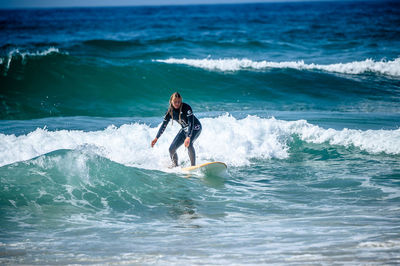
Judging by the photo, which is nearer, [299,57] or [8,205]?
[8,205]

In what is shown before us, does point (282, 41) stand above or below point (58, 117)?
above

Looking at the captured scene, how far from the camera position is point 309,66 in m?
22.4

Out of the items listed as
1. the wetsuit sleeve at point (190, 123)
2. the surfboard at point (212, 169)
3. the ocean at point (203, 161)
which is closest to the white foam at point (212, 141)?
the ocean at point (203, 161)

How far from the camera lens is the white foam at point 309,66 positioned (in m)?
21.9

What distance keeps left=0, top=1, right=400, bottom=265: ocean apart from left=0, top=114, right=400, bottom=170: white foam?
41mm

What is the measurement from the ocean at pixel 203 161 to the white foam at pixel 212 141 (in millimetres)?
41

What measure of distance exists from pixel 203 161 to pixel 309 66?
14041 millimetres

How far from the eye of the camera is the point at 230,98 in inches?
709

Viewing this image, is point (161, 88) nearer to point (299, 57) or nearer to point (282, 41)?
point (299, 57)

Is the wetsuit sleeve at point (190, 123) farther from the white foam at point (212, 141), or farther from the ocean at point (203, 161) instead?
the white foam at point (212, 141)

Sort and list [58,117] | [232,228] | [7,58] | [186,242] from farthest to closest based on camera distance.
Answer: [7,58] < [58,117] < [232,228] < [186,242]

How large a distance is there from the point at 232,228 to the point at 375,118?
9.28 metres

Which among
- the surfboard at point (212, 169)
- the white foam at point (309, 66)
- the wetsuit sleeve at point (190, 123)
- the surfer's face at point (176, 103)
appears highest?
the white foam at point (309, 66)

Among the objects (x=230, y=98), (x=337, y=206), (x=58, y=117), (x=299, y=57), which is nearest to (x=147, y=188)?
(x=337, y=206)
